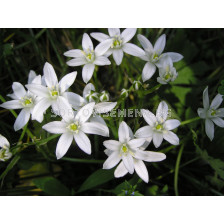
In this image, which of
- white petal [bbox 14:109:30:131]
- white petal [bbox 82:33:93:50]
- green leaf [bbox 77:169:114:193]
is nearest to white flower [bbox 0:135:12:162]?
white petal [bbox 14:109:30:131]

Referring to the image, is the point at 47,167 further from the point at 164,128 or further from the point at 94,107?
the point at 164,128

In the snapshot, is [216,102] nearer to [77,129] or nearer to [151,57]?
[151,57]

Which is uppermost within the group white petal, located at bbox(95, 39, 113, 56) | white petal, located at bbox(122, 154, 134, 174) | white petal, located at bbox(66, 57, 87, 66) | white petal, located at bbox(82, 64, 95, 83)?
white petal, located at bbox(95, 39, 113, 56)

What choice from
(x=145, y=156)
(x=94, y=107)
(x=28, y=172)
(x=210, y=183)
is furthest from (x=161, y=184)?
(x=28, y=172)

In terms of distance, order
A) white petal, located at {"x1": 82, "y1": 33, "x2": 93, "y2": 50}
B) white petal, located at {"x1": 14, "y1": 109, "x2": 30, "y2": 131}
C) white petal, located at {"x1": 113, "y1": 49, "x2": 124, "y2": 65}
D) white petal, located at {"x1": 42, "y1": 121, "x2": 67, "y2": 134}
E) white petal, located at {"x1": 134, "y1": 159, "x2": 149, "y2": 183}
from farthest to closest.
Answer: white petal, located at {"x1": 82, "y1": 33, "x2": 93, "y2": 50} < white petal, located at {"x1": 113, "y1": 49, "x2": 124, "y2": 65} < white petal, located at {"x1": 14, "y1": 109, "x2": 30, "y2": 131} < white petal, located at {"x1": 134, "y1": 159, "x2": 149, "y2": 183} < white petal, located at {"x1": 42, "y1": 121, "x2": 67, "y2": 134}

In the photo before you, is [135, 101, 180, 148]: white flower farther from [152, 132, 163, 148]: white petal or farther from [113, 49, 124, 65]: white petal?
[113, 49, 124, 65]: white petal

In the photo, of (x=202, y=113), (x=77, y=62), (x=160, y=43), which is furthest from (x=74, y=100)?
(x=202, y=113)

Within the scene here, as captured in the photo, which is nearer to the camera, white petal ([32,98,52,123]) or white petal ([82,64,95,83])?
white petal ([32,98,52,123])
